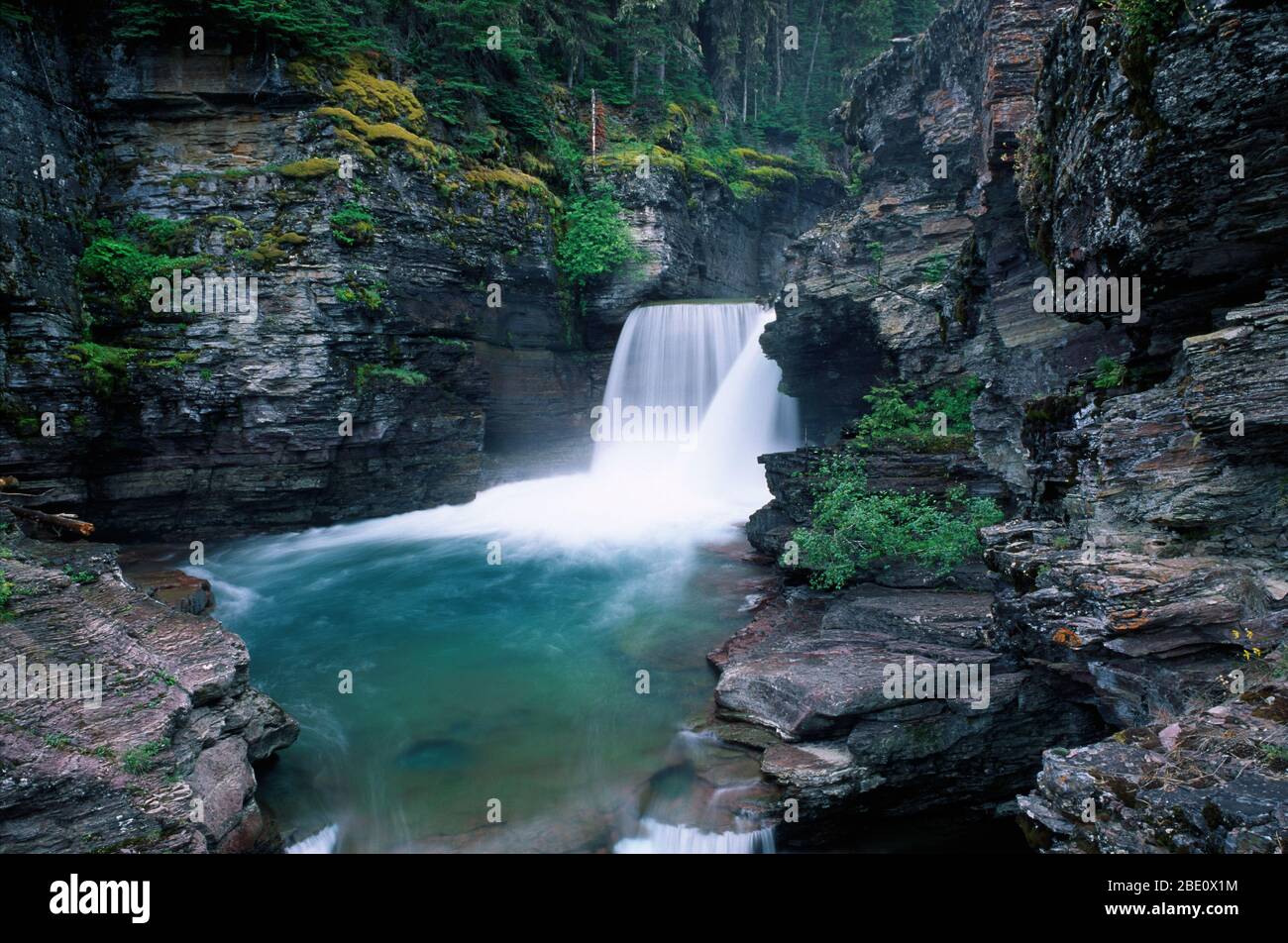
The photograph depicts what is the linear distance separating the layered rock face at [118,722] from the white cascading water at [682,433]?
11.1m

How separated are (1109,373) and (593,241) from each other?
1599 centimetres

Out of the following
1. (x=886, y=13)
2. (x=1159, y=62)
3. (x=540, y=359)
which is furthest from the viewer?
(x=886, y=13)

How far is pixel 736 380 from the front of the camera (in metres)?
21.2

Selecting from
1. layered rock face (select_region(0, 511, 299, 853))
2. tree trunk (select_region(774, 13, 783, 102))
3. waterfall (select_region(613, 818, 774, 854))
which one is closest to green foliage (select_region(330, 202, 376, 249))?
layered rock face (select_region(0, 511, 299, 853))

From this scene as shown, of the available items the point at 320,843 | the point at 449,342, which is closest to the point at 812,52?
the point at 449,342

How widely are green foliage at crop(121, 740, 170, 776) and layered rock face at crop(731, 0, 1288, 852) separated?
619 centimetres

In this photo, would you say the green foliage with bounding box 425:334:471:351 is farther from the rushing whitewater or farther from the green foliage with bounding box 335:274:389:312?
the rushing whitewater

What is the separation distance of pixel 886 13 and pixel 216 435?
34553 mm

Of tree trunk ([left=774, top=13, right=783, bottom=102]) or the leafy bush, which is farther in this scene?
tree trunk ([left=774, top=13, right=783, bottom=102])

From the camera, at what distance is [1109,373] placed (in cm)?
759

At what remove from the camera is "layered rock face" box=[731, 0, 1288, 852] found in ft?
17.0

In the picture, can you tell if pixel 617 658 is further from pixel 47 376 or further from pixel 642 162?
pixel 642 162

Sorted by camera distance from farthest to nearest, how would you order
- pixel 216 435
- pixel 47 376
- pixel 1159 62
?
1. pixel 216 435
2. pixel 47 376
3. pixel 1159 62
